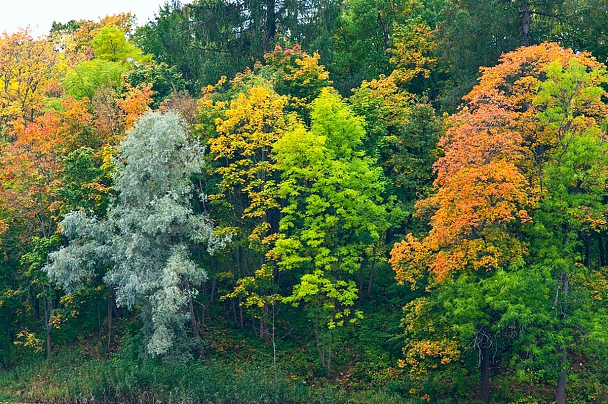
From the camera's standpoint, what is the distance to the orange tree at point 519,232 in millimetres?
24250

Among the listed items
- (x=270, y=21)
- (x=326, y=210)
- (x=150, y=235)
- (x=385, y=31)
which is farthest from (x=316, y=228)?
(x=385, y=31)

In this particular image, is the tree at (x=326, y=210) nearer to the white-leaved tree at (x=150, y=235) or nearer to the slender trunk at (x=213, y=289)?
the white-leaved tree at (x=150, y=235)

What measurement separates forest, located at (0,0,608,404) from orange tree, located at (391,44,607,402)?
106 mm

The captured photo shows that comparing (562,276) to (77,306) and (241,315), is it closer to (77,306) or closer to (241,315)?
(241,315)

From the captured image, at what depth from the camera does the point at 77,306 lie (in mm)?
31641

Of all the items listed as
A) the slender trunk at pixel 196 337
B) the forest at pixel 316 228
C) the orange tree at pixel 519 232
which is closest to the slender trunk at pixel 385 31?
the forest at pixel 316 228

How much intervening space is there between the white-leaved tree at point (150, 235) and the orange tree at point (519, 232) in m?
8.94

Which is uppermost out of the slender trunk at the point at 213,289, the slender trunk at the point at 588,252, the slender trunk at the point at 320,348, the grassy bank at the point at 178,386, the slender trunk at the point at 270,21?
the slender trunk at the point at 270,21

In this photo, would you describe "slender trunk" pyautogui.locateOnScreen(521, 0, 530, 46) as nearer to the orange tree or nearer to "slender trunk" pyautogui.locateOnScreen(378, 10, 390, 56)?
the orange tree

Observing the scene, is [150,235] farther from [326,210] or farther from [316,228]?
[326,210]

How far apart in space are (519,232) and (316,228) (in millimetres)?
8289

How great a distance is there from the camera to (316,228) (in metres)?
29.3

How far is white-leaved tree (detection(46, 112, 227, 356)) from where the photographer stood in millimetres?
27891

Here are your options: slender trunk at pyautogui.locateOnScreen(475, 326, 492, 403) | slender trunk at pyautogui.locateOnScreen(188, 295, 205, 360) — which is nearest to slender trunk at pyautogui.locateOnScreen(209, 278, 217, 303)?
slender trunk at pyautogui.locateOnScreen(188, 295, 205, 360)
